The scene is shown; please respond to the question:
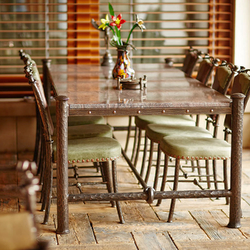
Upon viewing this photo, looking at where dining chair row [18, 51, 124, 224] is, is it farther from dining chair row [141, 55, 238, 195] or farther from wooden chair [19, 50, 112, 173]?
dining chair row [141, 55, 238, 195]

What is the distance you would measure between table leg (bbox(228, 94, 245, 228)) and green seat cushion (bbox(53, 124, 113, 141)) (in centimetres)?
95

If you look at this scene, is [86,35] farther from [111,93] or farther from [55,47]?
[111,93]

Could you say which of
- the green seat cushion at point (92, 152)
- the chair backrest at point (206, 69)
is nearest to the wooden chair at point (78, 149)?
the green seat cushion at point (92, 152)

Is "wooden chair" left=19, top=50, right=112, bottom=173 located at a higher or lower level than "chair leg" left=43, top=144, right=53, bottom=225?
higher

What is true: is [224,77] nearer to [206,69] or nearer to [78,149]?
[206,69]

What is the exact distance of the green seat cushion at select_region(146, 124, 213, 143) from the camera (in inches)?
123

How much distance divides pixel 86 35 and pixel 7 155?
1416 millimetres

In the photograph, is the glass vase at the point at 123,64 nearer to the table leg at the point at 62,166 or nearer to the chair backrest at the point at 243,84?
the chair backrest at the point at 243,84

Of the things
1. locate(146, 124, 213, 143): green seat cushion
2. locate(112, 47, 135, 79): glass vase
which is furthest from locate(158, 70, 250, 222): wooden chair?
locate(112, 47, 135, 79): glass vase

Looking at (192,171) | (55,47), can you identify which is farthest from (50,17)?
(192,171)

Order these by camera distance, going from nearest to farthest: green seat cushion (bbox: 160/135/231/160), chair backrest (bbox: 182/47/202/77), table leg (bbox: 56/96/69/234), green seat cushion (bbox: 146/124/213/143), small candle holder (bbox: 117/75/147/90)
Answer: table leg (bbox: 56/96/69/234)
green seat cushion (bbox: 160/135/231/160)
small candle holder (bbox: 117/75/147/90)
green seat cushion (bbox: 146/124/213/143)
chair backrest (bbox: 182/47/202/77)

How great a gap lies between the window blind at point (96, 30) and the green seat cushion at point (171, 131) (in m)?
1.46

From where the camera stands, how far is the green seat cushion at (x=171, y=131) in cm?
313

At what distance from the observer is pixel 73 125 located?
3520 millimetres
